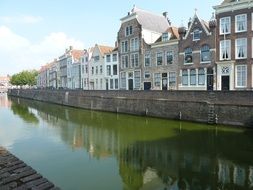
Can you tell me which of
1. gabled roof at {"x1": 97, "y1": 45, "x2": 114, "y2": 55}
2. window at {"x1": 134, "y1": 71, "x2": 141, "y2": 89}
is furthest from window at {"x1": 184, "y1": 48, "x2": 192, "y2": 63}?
gabled roof at {"x1": 97, "y1": 45, "x2": 114, "y2": 55}

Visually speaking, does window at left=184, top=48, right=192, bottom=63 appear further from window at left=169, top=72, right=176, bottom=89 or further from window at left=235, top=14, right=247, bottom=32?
window at left=235, top=14, right=247, bottom=32

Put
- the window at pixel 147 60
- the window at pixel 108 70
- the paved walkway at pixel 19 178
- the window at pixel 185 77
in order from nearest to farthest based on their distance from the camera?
the paved walkway at pixel 19 178 < the window at pixel 185 77 < the window at pixel 147 60 < the window at pixel 108 70

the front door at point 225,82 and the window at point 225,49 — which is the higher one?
the window at point 225,49

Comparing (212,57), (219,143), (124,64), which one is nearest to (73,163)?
(219,143)

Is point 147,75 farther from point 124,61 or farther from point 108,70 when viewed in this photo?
point 108,70

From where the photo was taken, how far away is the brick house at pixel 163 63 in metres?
40.8

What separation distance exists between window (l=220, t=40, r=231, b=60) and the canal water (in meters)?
10.6

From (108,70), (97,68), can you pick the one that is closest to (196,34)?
(108,70)

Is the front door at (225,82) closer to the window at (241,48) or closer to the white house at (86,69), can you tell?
the window at (241,48)

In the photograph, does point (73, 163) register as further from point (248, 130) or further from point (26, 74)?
point (26, 74)

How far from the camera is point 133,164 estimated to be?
1697 cm

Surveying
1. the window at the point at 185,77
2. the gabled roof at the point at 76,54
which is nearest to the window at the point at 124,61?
the window at the point at 185,77

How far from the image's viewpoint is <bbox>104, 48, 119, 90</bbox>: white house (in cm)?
5342

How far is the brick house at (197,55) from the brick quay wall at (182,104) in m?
6.39
